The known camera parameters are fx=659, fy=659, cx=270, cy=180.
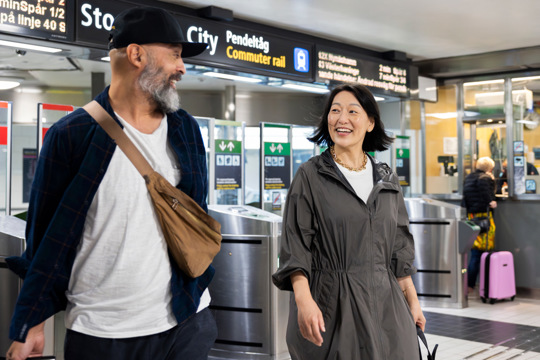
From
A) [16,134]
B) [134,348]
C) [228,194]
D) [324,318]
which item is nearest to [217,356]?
[228,194]

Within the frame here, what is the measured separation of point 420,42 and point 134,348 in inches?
261

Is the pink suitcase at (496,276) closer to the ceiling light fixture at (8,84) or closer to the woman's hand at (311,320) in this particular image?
the woman's hand at (311,320)

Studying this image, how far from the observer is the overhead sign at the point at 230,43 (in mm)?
4668

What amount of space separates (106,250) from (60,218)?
0.42ft

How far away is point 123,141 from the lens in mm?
1580

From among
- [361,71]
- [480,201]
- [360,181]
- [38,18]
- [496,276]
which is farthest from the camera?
[480,201]

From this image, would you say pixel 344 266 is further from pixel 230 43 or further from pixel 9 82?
pixel 9 82

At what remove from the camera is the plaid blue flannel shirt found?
1.49 meters

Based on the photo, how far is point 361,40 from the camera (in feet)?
23.9

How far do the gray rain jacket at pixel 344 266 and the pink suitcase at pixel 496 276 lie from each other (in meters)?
5.88

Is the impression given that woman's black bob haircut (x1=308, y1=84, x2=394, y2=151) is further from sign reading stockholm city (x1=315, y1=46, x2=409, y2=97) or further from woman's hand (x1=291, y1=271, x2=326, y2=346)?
sign reading stockholm city (x1=315, y1=46, x2=409, y2=97)

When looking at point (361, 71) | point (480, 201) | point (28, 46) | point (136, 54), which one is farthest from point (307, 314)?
point (480, 201)

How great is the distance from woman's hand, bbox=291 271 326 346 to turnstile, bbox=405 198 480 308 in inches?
221

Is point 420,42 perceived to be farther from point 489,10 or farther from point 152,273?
point 152,273
